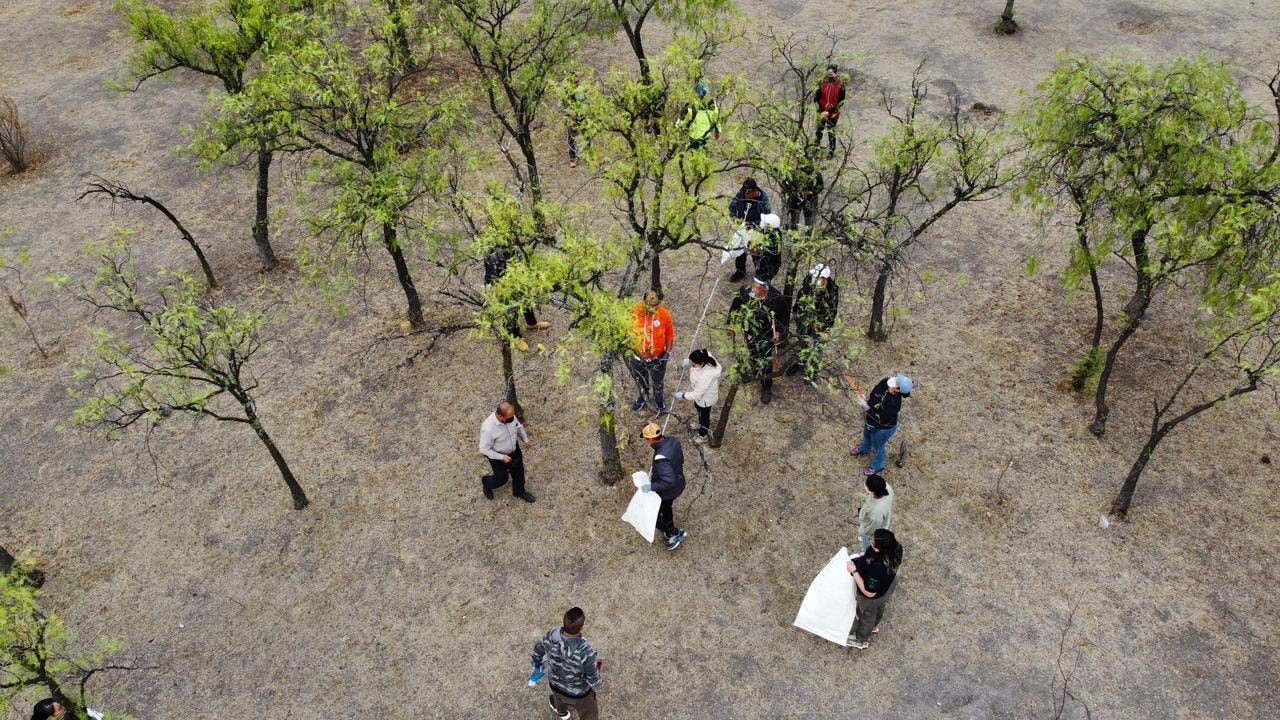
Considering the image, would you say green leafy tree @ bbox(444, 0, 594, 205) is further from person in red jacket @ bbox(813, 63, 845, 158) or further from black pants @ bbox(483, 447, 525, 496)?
person in red jacket @ bbox(813, 63, 845, 158)

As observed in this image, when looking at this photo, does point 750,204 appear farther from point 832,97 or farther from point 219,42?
point 219,42

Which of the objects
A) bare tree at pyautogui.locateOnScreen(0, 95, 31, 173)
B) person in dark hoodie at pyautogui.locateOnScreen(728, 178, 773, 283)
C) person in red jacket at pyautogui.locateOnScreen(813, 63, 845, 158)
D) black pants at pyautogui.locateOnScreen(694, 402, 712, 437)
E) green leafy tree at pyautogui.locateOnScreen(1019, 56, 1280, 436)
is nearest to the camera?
green leafy tree at pyautogui.locateOnScreen(1019, 56, 1280, 436)

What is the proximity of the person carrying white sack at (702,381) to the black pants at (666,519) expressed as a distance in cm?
147

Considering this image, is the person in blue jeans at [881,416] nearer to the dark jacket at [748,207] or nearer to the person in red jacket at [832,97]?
the dark jacket at [748,207]

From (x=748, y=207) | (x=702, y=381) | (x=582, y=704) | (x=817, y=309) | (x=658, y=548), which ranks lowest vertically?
(x=658, y=548)

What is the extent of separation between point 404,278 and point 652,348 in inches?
162

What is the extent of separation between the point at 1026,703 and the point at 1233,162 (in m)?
5.75

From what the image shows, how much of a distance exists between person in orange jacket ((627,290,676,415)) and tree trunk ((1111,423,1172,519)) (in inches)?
207

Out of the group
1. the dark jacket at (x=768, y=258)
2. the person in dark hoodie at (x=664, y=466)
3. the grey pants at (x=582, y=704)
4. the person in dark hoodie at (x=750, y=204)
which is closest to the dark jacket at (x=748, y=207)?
the person in dark hoodie at (x=750, y=204)

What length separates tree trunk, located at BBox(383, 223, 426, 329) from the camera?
11094 millimetres

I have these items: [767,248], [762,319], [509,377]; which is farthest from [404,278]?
[767,248]

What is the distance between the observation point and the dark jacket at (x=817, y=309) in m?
10.1

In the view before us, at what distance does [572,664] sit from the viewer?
7.26 metres

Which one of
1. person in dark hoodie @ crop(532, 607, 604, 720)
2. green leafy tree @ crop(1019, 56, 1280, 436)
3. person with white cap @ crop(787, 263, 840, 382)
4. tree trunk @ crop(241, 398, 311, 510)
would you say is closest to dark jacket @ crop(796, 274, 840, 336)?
person with white cap @ crop(787, 263, 840, 382)
